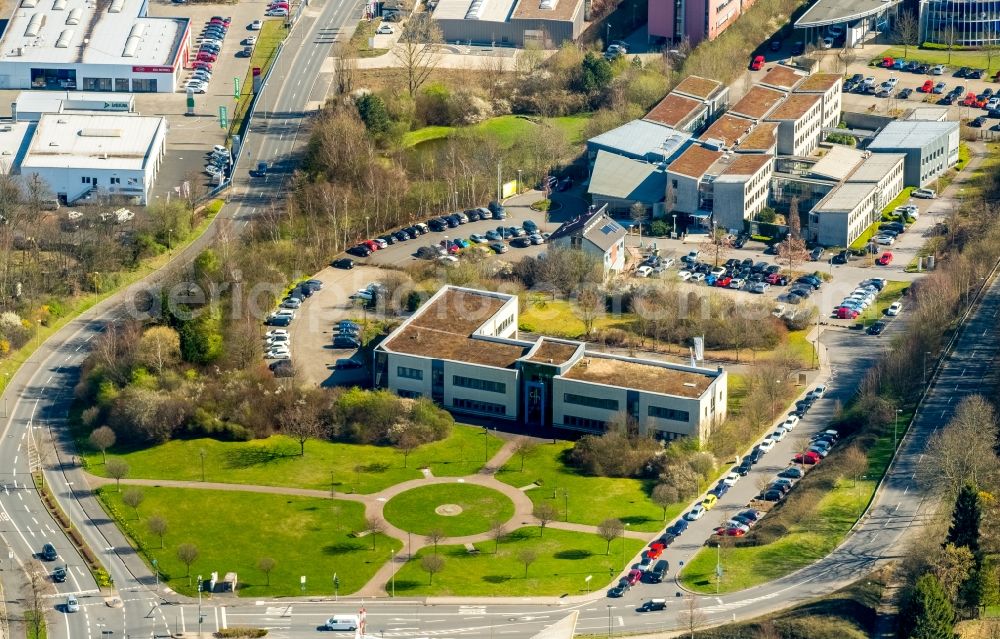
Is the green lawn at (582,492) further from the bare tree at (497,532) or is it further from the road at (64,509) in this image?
the road at (64,509)

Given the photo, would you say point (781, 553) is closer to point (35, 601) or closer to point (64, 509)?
point (35, 601)

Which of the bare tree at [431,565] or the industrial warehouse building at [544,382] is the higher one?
the industrial warehouse building at [544,382]

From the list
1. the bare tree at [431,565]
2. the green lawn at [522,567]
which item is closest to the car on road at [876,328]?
the green lawn at [522,567]

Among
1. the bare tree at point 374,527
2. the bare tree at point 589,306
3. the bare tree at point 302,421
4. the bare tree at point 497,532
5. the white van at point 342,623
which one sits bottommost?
the white van at point 342,623

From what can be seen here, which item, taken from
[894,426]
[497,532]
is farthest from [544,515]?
[894,426]

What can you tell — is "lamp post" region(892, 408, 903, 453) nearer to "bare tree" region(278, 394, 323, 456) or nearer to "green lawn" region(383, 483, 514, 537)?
"green lawn" region(383, 483, 514, 537)

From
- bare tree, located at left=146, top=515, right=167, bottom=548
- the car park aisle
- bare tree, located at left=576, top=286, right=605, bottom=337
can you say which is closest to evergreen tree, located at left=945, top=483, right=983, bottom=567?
bare tree, located at left=576, top=286, right=605, bottom=337
